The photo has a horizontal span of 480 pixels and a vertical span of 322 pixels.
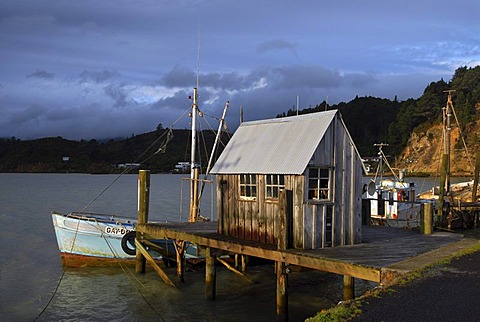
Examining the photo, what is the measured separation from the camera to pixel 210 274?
18016 mm

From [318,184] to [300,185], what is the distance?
78cm

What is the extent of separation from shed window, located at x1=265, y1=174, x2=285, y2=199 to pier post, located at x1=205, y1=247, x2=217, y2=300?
3.20m

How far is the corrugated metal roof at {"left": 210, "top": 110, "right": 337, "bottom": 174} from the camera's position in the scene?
50.8 feet

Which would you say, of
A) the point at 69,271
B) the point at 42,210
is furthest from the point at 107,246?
the point at 42,210

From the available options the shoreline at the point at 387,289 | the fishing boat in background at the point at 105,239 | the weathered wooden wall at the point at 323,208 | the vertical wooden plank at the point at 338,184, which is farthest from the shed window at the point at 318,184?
the fishing boat in background at the point at 105,239

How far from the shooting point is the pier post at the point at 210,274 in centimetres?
1769

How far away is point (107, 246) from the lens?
23.9 meters

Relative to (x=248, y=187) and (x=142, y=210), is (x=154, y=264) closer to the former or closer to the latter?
(x=142, y=210)

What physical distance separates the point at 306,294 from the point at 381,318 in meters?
10.5

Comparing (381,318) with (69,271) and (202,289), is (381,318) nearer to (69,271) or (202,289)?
(202,289)

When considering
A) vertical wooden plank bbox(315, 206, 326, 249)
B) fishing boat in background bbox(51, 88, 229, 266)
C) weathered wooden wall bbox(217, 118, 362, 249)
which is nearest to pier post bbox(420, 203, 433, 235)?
weathered wooden wall bbox(217, 118, 362, 249)

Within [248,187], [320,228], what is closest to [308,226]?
[320,228]

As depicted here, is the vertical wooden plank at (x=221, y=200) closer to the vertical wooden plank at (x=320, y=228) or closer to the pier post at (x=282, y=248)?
the pier post at (x=282, y=248)

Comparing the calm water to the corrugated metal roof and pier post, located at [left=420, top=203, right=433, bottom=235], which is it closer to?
pier post, located at [left=420, top=203, right=433, bottom=235]
